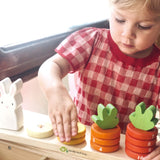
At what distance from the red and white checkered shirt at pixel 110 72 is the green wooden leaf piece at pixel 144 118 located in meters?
0.26

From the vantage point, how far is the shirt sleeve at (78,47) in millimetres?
761

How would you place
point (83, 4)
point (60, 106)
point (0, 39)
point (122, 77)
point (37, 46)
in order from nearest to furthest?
1. point (60, 106)
2. point (122, 77)
3. point (0, 39)
4. point (37, 46)
5. point (83, 4)

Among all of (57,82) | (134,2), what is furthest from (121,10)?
(57,82)

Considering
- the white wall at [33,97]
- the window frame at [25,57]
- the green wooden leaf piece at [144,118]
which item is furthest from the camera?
the white wall at [33,97]

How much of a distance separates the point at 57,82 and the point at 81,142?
0.15m

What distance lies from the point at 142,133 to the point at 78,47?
0.35 m

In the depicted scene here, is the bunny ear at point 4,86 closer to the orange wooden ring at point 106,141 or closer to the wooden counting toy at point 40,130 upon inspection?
the wooden counting toy at point 40,130

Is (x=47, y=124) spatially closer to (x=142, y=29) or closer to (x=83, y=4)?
(x=142, y=29)

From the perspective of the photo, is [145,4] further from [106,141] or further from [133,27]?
[106,141]

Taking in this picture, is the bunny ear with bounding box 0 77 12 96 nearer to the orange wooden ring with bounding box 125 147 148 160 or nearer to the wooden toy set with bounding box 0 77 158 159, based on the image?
the wooden toy set with bounding box 0 77 158 159

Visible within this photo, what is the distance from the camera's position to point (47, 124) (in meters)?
0.65

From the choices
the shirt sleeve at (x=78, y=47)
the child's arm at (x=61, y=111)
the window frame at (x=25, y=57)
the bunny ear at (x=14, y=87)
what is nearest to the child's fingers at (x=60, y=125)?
the child's arm at (x=61, y=111)

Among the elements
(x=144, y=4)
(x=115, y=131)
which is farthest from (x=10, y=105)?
(x=144, y=4)

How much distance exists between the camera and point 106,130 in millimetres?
560
